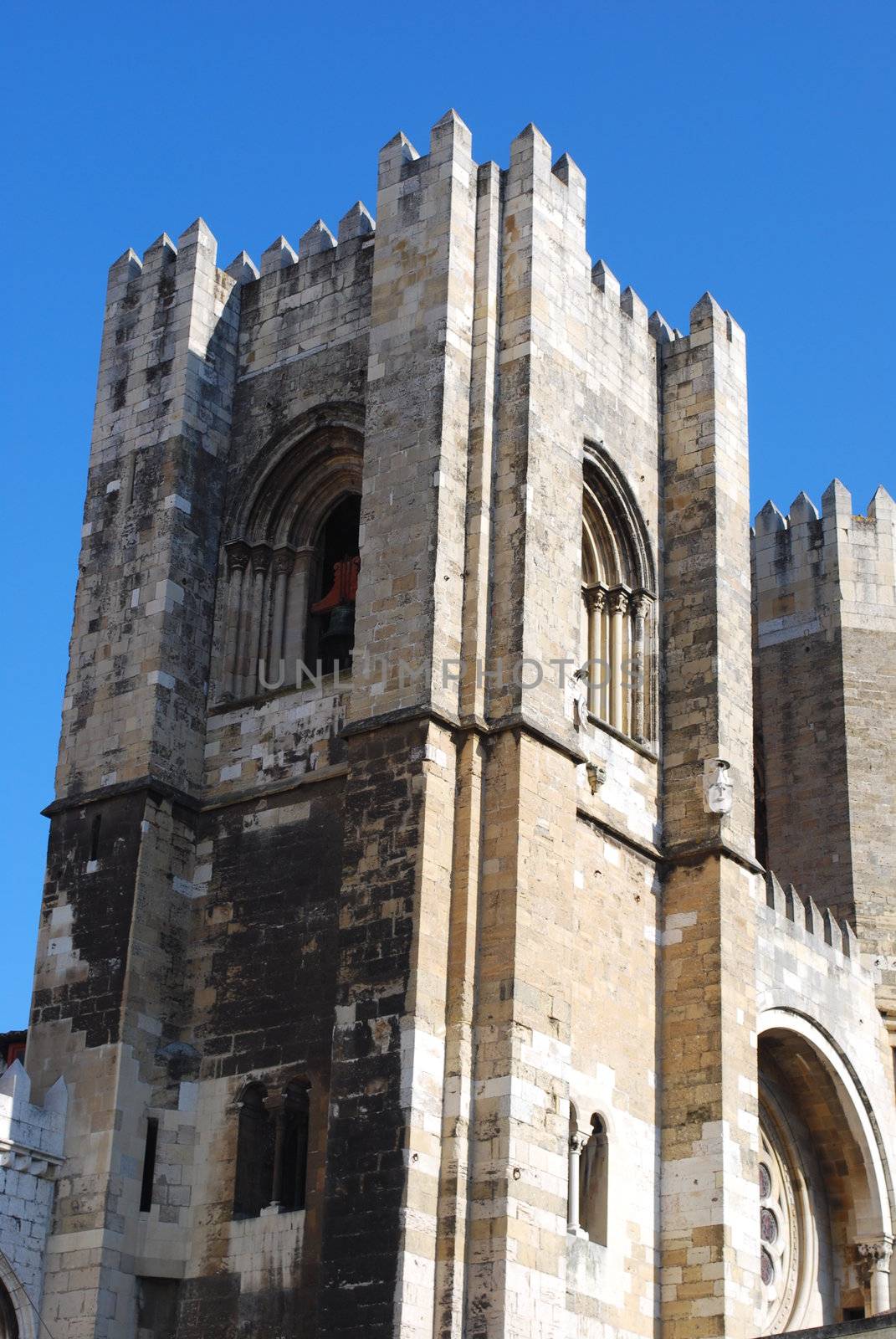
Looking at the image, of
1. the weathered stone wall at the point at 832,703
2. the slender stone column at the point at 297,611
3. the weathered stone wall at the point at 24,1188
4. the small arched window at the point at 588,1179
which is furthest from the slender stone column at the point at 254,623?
the weathered stone wall at the point at 832,703

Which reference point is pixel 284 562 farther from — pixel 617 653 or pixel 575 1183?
pixel 575 1183

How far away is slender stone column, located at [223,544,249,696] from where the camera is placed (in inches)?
951

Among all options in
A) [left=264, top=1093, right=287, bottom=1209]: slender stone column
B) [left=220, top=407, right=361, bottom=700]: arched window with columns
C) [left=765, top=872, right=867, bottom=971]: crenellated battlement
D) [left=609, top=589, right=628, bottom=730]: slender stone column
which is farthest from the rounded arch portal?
[left=220, top=407, right=361, bottom=700]: arched window with columns

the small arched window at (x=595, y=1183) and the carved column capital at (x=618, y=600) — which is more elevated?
the carved column capital at (x=618, y=600)

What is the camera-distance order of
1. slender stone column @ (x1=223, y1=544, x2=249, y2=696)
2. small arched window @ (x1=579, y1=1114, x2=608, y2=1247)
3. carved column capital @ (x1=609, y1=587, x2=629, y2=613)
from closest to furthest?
small arched window @ (x1=579, y1=1114, x2=608, y2=1247), slender stone column @ (x1=223, y1=544, x2=249, y2=696), carved column capital @ (x1=609, y1=587, x2=629, y2=613)

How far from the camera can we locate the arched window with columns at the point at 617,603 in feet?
81.1

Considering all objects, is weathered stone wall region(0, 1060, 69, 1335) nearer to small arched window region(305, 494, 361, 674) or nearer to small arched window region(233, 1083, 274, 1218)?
small arched window region(233, 1083, 274, 1218)

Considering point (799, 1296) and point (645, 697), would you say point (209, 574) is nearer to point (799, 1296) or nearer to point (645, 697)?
point (645, 697)

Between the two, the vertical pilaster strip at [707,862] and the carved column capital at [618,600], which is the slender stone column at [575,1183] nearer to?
the vertical pilaster strip at [707,862]

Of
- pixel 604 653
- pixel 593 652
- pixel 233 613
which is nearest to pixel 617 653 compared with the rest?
pixel 604 653

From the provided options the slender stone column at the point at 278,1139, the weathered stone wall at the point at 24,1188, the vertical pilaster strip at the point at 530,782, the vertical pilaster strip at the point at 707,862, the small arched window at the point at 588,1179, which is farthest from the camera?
the vertical pilaster strip at the point at 707,862

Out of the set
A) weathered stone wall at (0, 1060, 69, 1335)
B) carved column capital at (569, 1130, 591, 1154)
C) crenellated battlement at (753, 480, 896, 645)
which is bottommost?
weathered stone wall at (0, 1060, 69, 1335)

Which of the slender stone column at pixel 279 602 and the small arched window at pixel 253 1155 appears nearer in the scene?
the small arched window at pixel 253 1155

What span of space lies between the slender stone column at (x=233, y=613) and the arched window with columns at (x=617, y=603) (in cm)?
365
